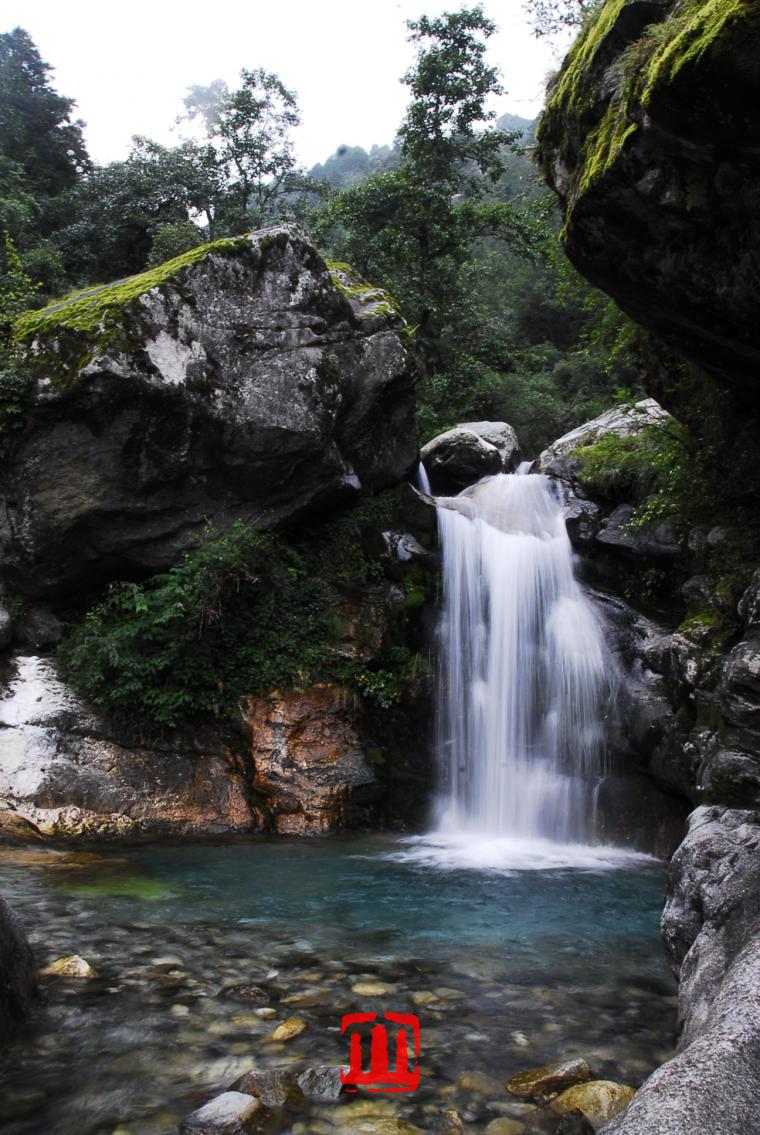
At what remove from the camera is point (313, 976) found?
4.66 meters

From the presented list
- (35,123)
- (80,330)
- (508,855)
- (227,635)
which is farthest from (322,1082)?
(35,123)

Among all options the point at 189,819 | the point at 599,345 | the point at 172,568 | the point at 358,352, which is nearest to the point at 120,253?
the point at 358,352

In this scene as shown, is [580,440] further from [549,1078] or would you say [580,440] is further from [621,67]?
[549,1078]

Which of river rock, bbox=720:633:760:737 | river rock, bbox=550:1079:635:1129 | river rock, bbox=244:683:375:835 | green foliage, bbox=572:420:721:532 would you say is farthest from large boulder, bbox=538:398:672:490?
river rock, bbox=550:1079:635:1129

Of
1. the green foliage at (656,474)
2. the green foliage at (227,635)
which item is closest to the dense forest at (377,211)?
the green foliage at (656,474)


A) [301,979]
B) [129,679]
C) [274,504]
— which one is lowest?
[301,979]

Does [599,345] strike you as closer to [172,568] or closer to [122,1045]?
[172,568]

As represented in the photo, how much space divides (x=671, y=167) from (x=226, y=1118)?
5314mm

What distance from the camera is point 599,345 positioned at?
10.1 metres

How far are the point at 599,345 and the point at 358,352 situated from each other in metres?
3.65

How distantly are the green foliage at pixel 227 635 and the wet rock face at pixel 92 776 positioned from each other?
1.17 feet

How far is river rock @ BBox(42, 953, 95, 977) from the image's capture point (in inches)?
179

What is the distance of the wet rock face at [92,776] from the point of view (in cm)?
866

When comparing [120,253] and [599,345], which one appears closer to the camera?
[599,345]
